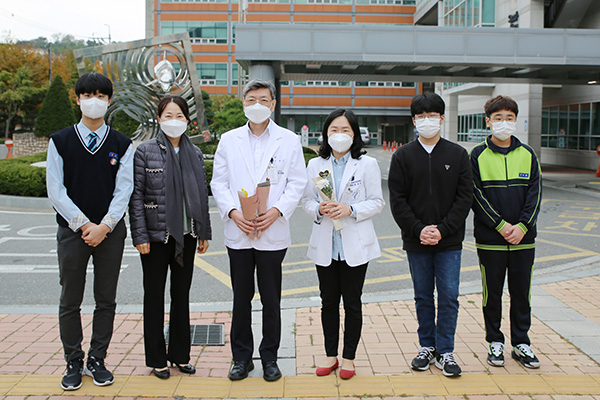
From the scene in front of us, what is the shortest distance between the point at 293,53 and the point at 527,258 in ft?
45.1

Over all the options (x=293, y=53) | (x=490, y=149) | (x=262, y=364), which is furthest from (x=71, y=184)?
(x=293, y=53)

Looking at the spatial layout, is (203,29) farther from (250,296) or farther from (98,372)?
(98,372)

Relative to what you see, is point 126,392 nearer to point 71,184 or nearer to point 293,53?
point 71,184

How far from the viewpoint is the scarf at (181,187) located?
12.9 feet

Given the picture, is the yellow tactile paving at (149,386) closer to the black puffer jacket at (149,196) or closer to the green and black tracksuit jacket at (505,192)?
the black puffer jacket at (149,196)

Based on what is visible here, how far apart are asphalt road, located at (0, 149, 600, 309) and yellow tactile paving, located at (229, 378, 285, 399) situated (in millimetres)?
2191

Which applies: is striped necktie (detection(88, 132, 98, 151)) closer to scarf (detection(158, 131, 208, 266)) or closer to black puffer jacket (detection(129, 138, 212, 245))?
black puffer jacket (detection(129, 138, 212, 245))

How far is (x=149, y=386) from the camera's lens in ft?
12.8

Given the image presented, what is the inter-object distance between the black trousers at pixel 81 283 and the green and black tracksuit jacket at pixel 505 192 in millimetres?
2709

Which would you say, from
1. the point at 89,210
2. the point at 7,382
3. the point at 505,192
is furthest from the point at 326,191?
the point at 7,382

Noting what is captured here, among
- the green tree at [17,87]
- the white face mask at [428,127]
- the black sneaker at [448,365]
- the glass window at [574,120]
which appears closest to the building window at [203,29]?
the green tree at [17,87]

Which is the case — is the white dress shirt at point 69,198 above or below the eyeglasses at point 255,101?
below

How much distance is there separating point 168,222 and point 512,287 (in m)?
2.66

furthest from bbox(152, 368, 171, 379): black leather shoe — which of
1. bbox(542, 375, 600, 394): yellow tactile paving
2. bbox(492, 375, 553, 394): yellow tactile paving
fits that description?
bbox(542, 375, 600, 394): yellow tactile paving
